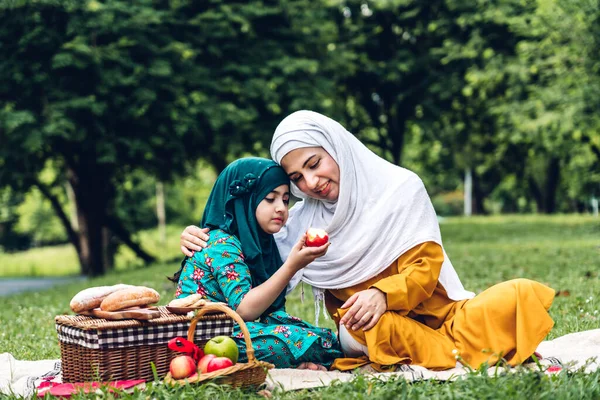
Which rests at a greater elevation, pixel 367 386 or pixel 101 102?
pixel 101 102

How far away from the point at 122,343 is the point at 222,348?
551mm

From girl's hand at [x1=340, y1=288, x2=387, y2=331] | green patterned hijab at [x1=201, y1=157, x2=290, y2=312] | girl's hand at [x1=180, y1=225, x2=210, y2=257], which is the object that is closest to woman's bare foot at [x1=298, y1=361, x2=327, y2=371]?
girl's hand at [x1=340, y1=288, x2=387, y2=331]

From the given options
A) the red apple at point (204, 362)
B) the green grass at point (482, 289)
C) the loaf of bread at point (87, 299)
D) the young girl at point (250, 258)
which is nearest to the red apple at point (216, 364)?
the red apple at point (204, 362)

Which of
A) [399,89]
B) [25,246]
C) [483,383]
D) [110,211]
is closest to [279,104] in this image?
[110,211]

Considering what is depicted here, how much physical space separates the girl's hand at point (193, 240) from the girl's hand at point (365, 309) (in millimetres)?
1001

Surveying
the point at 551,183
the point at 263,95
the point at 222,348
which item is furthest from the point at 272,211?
the point at 551,183

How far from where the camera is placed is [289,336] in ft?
15.3

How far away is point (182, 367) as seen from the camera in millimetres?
3902

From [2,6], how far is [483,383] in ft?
35.5

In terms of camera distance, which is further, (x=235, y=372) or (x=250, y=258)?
(x=250, y=258)

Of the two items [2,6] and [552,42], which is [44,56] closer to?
[2,6]

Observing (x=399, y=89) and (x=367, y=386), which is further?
(x=399, y=89)

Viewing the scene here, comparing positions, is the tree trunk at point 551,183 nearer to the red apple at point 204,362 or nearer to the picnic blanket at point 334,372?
the picnic blanket at point 334,372

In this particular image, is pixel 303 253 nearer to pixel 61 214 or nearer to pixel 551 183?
pixel 61 214
